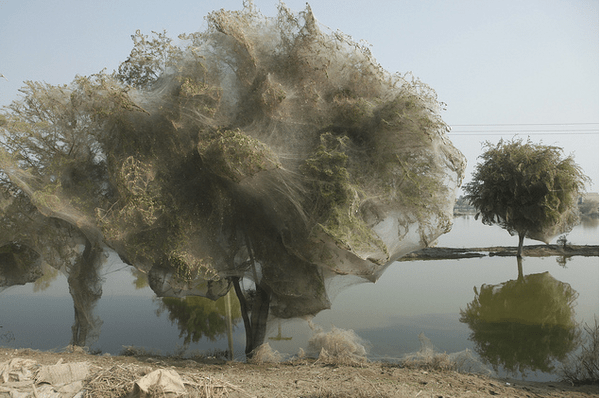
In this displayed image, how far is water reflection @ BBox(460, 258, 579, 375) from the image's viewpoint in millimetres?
7746

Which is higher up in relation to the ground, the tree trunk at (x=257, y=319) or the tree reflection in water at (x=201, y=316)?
the tree trunk at (x=257, y=319)

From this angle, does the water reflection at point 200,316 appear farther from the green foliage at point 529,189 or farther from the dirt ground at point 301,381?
the green foliage at point 529,189

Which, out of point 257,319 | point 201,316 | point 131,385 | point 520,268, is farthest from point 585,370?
point 520,268

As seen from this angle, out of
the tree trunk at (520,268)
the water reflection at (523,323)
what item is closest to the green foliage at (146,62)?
the water reflection at (523,323)

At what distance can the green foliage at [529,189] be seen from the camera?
16.6 metres

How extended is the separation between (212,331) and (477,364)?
21.2 ft

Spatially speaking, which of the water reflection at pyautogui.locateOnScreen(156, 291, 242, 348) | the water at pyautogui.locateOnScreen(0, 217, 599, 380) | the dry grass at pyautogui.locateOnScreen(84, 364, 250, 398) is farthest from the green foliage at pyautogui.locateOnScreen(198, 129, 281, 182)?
the water reflection at pyautogui.locateOnScreen(156, 291, 242, 348)

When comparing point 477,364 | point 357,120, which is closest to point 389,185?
point 357,120

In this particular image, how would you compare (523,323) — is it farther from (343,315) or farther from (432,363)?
(432,363)

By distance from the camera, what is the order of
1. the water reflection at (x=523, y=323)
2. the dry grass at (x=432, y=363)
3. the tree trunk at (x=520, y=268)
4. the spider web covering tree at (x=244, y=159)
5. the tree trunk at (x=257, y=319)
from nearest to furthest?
the spider web covering tree at (x=244, y=159), the dry grass at (x=432, y=363), the tree trunk at (x=257, y=319), the water reflection at (x=523, y=323), the tree trunk at (x=520, y=268)

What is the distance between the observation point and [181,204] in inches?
247

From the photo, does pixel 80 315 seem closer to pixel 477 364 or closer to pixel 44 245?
pixel 44 245

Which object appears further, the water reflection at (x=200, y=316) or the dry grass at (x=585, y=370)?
the water reflection at (x=200, y=316)

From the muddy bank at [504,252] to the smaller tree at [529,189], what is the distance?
1.78m
